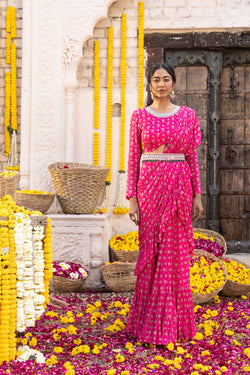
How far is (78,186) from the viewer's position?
18.1 ft

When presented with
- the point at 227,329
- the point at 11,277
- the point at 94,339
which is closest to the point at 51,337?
the point at 94,339

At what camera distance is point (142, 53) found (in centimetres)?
626

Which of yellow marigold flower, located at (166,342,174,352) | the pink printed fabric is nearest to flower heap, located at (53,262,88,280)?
the pink printed fabric

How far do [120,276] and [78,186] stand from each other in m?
1.03

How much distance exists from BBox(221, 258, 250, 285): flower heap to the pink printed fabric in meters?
1.49

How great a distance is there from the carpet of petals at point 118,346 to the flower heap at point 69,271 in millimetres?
489

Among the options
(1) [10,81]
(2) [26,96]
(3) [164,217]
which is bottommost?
(3) [164,217]

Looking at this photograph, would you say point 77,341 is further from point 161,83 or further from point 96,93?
point 96,93

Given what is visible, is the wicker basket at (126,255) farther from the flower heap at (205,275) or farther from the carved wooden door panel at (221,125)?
the carved wooden door panel at (221,125)

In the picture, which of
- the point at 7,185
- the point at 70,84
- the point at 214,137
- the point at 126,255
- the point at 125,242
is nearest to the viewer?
the point at 7,185

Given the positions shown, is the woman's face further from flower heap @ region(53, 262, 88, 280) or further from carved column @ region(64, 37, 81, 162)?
carved column @ region(64, 37, 81, 162)

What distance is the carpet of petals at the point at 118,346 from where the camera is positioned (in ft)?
10.4

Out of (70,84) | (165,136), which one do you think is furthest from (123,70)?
(165,136)

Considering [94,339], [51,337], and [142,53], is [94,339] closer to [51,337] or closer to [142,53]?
[51,337]
